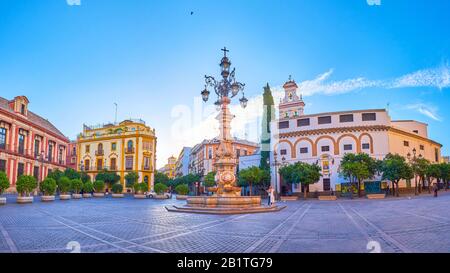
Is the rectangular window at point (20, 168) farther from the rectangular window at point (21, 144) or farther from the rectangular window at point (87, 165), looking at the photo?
the rectangular window at point (87, 165)

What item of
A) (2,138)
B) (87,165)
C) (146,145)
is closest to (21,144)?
(2,138)

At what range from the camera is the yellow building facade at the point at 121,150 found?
180 ft

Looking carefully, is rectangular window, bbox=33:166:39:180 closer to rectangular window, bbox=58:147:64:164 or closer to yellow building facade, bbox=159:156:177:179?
rectangular window, bbox=58:147:64:164

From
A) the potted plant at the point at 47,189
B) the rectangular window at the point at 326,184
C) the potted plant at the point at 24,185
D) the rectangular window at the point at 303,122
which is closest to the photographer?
the potted plant at the point at 24,185

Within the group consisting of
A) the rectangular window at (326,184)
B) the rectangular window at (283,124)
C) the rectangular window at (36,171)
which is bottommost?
the rectangular window at (326,184)

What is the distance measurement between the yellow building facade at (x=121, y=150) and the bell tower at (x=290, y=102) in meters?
24.1

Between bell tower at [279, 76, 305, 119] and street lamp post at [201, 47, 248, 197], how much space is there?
1236 inches

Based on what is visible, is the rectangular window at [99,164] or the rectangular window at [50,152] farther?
the rectangular window at [99,164]

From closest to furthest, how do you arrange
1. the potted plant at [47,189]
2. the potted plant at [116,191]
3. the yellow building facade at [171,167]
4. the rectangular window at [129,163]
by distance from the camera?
the potted plant at [47,189] < the potted plant at [116,191] < the rectangular window at [129,163] < the yellow building facade at [171,167]

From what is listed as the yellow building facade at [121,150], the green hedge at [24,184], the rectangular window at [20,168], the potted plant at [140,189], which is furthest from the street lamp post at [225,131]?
the yellow building facade at [121,150]

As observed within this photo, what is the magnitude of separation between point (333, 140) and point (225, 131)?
2621 cm

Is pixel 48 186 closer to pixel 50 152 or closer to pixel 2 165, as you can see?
pixel 2 165

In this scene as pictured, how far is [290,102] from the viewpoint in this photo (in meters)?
49.1

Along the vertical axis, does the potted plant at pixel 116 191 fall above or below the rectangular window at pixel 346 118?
below
